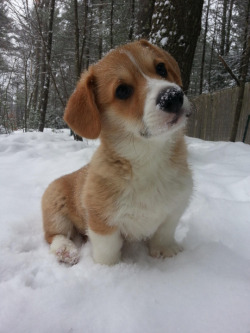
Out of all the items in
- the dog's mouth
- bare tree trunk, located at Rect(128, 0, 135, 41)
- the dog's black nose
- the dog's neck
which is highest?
bare tree trunk, located at Rect(128, 0, 135, 41)

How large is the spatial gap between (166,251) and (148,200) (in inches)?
21.0

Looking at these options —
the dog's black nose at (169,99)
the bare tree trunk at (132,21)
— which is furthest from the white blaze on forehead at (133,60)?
the bare tree trunk at (132,21)

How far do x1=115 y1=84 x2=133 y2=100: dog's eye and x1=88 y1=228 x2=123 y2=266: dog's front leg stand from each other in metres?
0.96

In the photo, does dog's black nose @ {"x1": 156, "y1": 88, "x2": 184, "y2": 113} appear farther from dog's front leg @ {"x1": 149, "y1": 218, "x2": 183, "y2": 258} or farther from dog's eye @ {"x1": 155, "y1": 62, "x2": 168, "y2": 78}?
dog's front leg @ {"x1": 149, "y1": 218, "x2": 183, "y2": 258}

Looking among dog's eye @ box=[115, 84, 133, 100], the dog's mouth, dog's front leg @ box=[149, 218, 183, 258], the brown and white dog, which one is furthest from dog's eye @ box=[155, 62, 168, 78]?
dog's front leg @ box=[149, 218, 183, 258]

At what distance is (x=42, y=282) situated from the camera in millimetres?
1658

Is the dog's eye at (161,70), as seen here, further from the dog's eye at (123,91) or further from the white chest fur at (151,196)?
the white chest fur at (151,196)

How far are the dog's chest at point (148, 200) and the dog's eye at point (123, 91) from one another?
536mm

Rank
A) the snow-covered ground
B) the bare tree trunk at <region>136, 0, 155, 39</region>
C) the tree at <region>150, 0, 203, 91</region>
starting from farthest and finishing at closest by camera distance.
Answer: the bare tree trunk at <region>136, 0, 155, 39</region>, the tree at <region>150, 0, 203, 91</region>, the snow-covered ground

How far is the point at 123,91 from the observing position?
6.27 ft

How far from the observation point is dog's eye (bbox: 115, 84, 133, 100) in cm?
187

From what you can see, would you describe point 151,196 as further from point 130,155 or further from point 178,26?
point 178,26

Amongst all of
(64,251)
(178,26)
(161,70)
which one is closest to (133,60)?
(161,70)

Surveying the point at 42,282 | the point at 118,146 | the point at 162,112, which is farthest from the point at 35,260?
the point at 162,112
